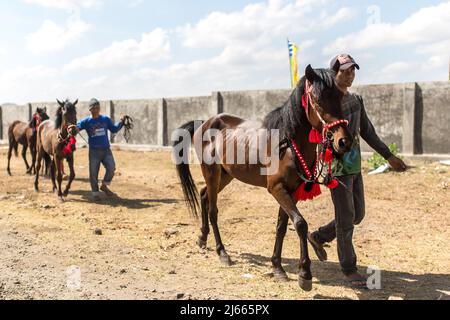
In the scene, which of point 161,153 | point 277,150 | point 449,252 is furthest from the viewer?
point 161,153

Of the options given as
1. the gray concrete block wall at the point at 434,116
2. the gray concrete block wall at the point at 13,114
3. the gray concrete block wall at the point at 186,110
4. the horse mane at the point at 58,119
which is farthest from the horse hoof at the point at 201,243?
the gray concrete block wall at the point at 13,114

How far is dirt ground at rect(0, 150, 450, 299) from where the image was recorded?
4199 mm

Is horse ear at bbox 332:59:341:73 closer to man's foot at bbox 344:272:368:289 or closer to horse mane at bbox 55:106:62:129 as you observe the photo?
man's foot at bbox 344:272:368:289

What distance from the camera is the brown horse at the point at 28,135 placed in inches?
466

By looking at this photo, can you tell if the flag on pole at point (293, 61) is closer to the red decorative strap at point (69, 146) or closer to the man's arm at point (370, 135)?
the red decorative strap at point (69, 146)

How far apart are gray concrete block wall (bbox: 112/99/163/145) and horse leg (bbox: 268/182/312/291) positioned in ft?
47.4

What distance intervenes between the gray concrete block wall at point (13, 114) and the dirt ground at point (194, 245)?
16.8 m

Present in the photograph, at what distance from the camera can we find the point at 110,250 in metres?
5.50

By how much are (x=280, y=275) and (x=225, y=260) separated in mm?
836

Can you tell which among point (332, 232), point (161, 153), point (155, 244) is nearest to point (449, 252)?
point (332, 232)

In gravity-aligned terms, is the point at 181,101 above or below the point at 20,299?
above

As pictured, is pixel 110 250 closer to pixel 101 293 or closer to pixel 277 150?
pixel 101 293

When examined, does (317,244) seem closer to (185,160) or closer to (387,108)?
(185,160)

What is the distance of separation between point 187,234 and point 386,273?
9.35 feet
